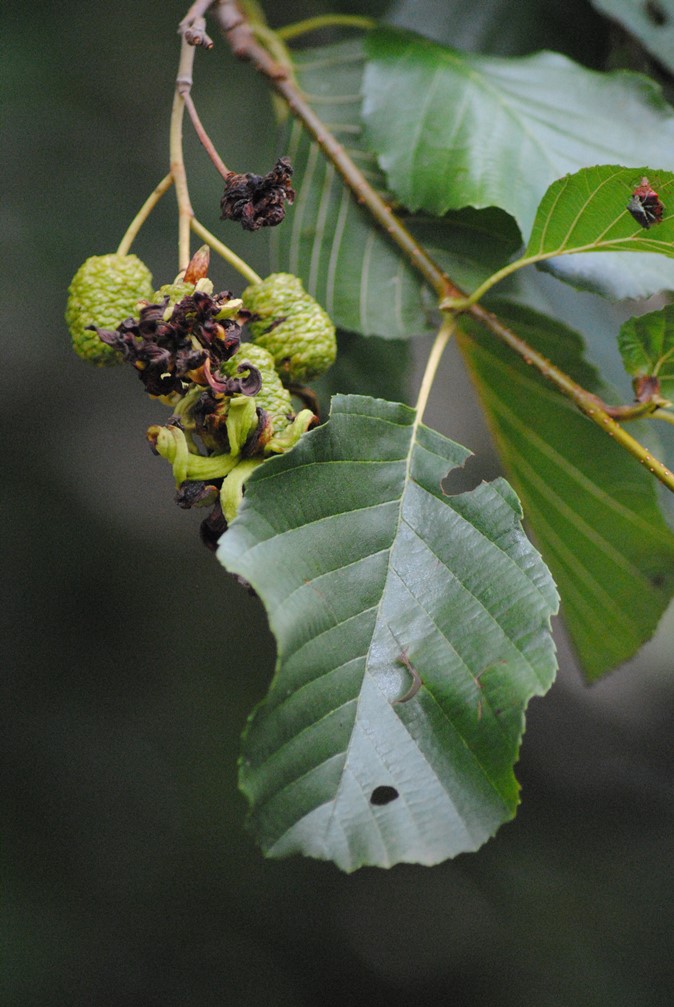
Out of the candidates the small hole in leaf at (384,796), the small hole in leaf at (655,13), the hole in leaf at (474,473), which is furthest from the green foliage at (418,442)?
the hole in leaf at (474,473)

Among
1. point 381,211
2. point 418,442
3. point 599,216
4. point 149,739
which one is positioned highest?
point 381,211

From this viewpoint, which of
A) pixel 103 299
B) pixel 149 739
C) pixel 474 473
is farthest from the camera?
pixel 474 473

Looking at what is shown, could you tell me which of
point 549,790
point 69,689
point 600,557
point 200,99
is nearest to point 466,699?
point 600,557

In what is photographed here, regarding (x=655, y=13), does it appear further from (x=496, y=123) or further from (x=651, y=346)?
(x=651, y=346)

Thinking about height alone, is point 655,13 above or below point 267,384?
above

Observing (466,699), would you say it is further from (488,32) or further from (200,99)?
(200,99)

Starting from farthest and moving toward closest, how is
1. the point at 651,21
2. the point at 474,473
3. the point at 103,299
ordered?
the point at 474,473
the point at 651,21
the point at 103,299

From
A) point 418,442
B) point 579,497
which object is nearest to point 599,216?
point 418,442
